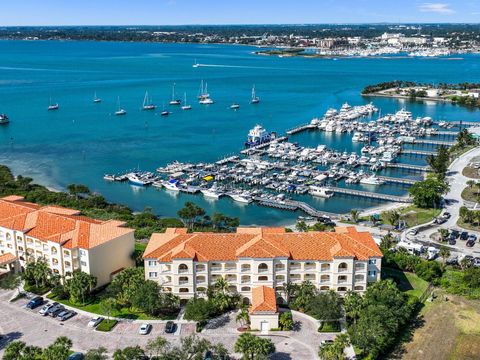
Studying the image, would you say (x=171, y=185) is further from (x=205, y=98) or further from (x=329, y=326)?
(x=205, y=98)

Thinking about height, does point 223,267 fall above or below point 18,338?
above

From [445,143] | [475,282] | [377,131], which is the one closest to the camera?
[475,282]

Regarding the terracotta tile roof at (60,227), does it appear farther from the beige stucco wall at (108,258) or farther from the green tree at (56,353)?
the green tree at (56,353)

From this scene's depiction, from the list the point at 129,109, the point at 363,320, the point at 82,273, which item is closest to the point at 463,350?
the point at 363,320

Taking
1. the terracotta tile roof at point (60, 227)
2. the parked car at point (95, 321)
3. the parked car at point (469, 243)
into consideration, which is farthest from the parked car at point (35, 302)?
the parked car at point (469, 243)

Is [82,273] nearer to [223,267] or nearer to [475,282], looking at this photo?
[223,267]

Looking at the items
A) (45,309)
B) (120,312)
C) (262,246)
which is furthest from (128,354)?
(262,246)
